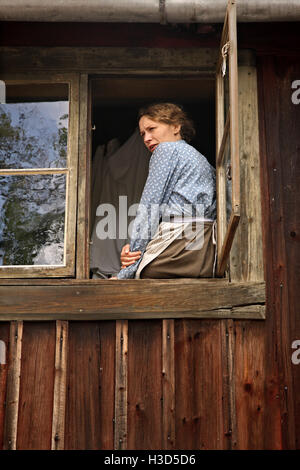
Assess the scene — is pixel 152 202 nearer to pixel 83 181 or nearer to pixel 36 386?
pixel 83 181

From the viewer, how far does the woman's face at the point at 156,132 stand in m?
5.99

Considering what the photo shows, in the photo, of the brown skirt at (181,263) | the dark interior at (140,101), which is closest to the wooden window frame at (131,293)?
the brown skirt at (181,263)

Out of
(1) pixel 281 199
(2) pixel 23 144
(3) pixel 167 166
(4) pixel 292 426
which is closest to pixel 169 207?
Result: (3) pixel 167 166

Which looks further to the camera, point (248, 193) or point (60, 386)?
point (248, 193)

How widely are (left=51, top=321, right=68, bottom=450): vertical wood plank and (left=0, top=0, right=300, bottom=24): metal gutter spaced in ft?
7.16

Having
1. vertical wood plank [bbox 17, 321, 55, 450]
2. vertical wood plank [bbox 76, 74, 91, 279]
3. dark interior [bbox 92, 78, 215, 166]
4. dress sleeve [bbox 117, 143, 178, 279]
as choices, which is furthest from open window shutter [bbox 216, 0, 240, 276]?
vertical wood plank [bbox 17, 321, 55, 450]

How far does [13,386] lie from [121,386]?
0.71 m

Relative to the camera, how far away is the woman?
5.38 m

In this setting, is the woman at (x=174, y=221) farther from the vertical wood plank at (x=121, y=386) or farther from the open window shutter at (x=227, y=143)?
the vertical wood plank at (x=121, y=386)

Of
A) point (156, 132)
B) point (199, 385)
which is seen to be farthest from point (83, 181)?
point (199, 385)

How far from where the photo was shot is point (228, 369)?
502 centimetres

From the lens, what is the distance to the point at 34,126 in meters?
→ 5.79

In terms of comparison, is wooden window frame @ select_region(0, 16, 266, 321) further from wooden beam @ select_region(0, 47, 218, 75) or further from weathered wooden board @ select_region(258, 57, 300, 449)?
wooden beam @ select_region(0, 47, 218, 75)

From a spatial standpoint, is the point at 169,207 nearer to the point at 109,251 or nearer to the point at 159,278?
the point at 159,278
